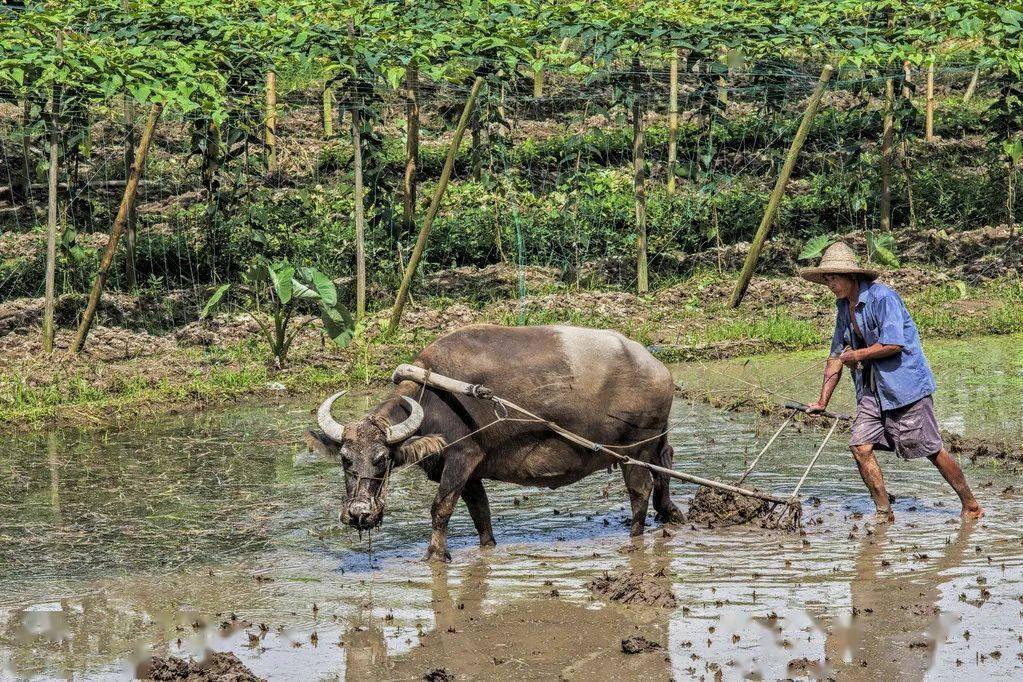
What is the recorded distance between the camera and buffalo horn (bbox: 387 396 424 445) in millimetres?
7008

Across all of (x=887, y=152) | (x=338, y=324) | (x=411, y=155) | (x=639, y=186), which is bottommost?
(x=338, y=324)

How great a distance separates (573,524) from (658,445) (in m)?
0.69

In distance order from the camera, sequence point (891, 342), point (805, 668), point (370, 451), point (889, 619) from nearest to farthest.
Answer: point (805, 668) < point (889, 619) < point (370, 451) < point (891, 342)

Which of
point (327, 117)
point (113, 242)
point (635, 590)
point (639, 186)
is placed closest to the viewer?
point (635, 590)

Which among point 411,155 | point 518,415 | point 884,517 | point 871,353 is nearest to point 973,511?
point 884,517

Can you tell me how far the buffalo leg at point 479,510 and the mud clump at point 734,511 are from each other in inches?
48.9

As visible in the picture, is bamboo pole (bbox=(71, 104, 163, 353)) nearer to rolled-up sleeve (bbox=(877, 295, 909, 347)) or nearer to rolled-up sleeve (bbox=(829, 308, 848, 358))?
rolled-up sleeve (bbox=(829, 308, 848, 358))

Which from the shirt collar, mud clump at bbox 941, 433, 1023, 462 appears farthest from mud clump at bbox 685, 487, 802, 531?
mud clump at bbox 941, 433, 1023, 462

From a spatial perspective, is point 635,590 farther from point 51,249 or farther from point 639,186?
point 639,186

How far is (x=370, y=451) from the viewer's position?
22.9 ft

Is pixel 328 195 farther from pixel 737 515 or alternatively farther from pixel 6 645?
pixel 6 645

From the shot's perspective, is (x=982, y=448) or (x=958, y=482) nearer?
(x=958, y=482)

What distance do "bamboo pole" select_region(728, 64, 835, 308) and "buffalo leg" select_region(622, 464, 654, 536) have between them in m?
6.08

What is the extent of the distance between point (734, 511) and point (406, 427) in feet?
6.62
